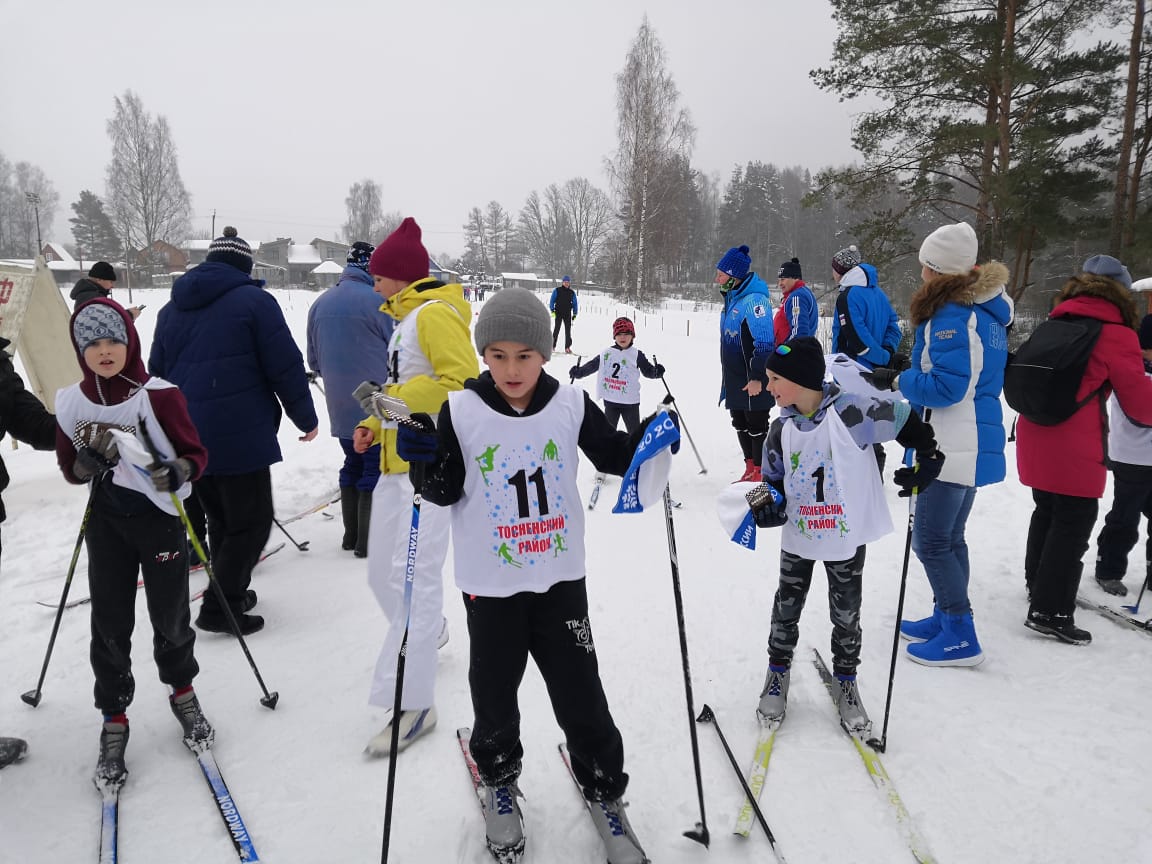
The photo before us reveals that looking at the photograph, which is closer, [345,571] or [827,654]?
[827,654]

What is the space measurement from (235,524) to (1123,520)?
5804 mm

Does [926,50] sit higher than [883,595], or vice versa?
[926,50]

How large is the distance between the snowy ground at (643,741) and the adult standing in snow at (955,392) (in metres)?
0.45

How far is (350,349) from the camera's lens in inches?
183

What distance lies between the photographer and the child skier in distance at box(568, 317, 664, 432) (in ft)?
22.2

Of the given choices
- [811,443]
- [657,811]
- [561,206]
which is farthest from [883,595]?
[561,206]

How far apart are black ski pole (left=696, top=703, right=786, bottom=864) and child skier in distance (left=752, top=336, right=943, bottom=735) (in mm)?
242

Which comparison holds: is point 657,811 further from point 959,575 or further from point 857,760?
point 959,575

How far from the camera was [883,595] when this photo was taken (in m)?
4.30

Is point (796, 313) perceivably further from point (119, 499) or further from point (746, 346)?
point (119, 499)

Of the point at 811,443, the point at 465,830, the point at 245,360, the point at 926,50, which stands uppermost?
the point at 926,50

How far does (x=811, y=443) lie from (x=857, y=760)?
1417 mm

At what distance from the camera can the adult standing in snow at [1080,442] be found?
336 cm

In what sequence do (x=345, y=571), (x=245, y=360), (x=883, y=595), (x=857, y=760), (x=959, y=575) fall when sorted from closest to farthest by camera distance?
(x=857, y=760), (x=959, y=575), (x=245, y=360), (x=883, y=595), (x=345, y=571)
